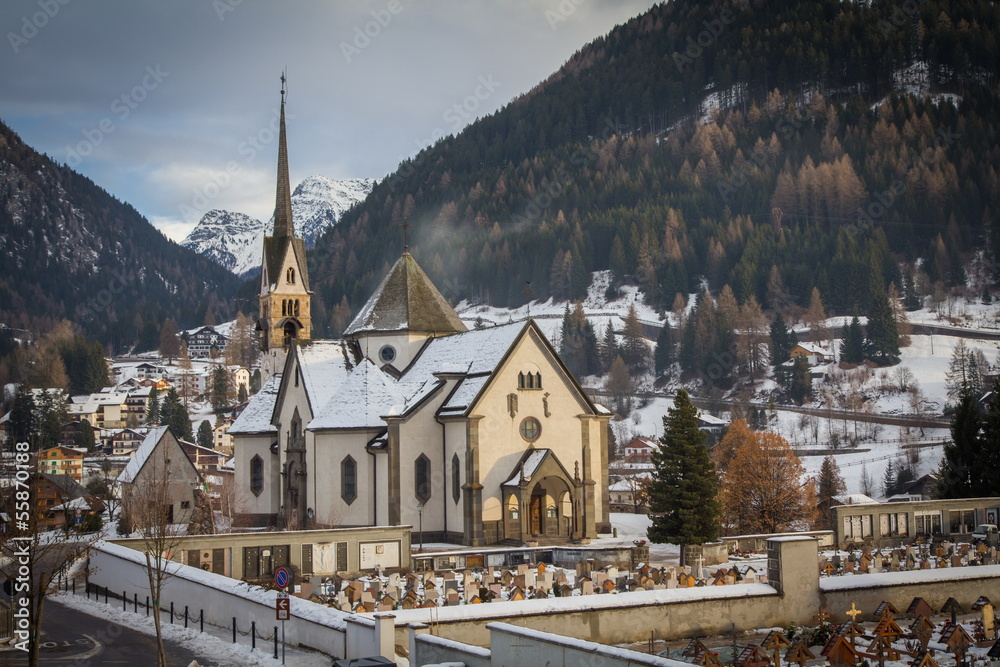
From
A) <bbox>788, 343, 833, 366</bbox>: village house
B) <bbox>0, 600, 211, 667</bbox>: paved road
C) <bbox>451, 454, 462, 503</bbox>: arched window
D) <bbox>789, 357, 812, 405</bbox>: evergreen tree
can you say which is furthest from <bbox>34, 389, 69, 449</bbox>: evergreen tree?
<bbox>788, 343, 833, 366</bbox>: village house

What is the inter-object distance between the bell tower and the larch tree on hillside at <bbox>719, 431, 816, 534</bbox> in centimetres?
3050

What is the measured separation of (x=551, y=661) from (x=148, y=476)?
186 feet

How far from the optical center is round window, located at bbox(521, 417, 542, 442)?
176ft

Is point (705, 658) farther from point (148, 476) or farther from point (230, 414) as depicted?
point (230, 414)

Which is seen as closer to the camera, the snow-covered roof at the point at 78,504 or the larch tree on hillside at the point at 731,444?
the snow-covered roof at the point at 78,504

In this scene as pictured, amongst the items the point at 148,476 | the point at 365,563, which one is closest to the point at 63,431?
the point at 148,476

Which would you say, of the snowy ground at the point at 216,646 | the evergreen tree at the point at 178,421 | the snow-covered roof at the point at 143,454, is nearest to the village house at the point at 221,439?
the evergreen tree at the point at 178,421

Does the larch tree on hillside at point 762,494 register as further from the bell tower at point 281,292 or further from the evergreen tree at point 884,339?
the evergreen tree at point 884,339

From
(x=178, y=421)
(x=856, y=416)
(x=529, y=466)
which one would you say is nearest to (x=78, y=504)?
(x=529, y=466)

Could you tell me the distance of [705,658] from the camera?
22109mm

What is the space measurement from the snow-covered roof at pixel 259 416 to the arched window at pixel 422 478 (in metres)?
14.0

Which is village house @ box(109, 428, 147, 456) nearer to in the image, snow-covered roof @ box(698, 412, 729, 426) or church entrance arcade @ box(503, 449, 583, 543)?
snow-covered roof @ box(698, 412, 729, 426)

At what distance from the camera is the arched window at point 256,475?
64.8m

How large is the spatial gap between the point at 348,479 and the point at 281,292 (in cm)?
2448
